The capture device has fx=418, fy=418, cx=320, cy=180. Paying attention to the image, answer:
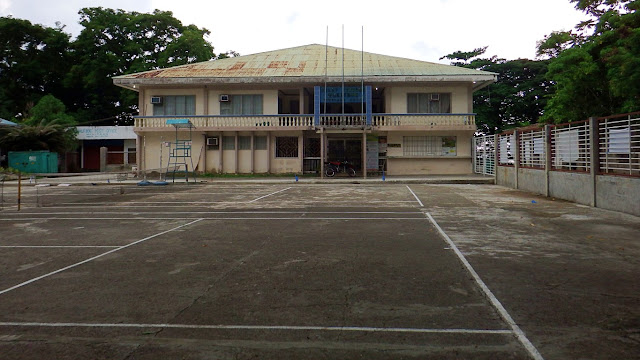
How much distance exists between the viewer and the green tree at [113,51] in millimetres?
41844

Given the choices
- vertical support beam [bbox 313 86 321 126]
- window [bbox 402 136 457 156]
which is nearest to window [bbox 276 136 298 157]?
vertical support beam [bbox 313 86 321 126]

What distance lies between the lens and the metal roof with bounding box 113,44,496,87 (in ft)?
80.6

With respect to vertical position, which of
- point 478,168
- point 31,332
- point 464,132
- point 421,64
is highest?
point 421,64

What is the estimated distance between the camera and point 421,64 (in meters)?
27.1

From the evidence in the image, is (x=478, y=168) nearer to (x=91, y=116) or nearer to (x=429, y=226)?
(x=429, y=226)

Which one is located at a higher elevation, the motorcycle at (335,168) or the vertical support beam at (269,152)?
the vertical support beam at (269,152)

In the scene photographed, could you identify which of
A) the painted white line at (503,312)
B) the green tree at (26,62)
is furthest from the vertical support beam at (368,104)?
the green tree at (26,62)

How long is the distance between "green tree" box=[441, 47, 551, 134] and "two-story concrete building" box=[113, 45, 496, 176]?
1039 cm

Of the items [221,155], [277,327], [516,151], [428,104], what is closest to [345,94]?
[428,104]

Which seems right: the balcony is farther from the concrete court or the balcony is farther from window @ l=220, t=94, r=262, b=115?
the concrete court

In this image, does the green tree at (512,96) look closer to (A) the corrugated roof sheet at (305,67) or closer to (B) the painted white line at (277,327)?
(A) the corrugated roof sheet at (305,67)

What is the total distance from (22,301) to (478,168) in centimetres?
2385

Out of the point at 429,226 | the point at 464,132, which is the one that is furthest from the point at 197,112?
the point at 429,226

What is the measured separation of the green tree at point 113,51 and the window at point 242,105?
659 inches
